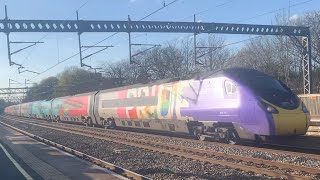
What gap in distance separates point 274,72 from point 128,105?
107ft

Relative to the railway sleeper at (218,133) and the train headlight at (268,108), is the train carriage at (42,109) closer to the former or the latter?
the railway sleeper at (218,133)

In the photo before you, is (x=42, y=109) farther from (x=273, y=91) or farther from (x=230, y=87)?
(x=273, y=91)

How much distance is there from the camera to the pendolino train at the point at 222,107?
14.8 meters

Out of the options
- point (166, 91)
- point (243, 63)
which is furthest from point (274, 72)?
point (166, 91)

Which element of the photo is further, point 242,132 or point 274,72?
point 274,72

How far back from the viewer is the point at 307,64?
37156 mm

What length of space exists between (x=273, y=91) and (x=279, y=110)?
111 cm

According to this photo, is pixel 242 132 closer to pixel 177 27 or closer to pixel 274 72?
pixel 177 27

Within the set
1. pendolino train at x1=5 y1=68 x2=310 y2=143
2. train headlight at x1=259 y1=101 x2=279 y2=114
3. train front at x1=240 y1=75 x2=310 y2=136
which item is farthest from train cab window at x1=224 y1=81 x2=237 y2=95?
train headlight at x1=259 y1=101 x2=279 y2=114

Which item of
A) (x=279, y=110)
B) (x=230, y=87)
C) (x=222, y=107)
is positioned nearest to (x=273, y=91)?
(x=279, y=110)

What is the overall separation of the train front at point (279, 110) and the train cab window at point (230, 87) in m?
0.51

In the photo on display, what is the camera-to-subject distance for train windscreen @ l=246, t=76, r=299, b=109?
15077 mm

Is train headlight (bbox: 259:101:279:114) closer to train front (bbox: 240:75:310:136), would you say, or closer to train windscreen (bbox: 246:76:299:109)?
train front (bbox: 240:75:310:136)

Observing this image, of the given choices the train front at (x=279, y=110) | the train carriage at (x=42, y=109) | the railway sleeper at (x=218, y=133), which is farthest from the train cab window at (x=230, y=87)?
the train carriage at (x=42, y=109)
